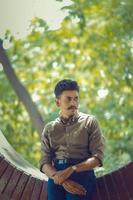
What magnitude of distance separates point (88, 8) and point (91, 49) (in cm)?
19

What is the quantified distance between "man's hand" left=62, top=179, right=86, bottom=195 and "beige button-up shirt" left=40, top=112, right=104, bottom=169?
2.6 inches

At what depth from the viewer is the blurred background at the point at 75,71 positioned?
64.5 inches

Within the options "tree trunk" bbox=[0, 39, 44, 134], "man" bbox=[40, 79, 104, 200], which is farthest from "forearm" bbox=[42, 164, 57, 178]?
"tree trunk" bbox=[0, 39, 44, 134]

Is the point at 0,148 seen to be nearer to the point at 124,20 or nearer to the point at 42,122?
the point at 42,122

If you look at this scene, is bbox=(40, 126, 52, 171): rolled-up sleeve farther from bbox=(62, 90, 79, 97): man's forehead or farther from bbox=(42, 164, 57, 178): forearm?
bbox=(62, 90, 79, 97): man's forehead

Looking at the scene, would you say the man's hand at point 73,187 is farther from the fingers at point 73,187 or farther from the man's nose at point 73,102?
the man's nose at point 73,102

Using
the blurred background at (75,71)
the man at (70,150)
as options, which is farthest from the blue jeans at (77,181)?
the blurred background at (75,71)

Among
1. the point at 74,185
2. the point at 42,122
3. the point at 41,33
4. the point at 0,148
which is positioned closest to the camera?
the point at 74,185

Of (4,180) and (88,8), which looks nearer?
(4,180)

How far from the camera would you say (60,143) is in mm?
986

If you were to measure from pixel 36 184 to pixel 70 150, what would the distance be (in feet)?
0.80

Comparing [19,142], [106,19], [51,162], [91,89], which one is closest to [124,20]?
[106,19]

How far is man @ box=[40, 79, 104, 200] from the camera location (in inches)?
37.3

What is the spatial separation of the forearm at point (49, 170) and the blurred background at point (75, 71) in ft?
2.01
